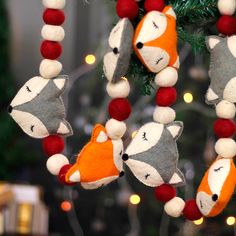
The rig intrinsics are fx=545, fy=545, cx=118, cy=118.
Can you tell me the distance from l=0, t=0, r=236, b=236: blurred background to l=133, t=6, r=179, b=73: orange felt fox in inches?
51.6

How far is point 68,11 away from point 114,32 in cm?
157

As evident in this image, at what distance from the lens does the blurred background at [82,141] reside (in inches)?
79.2

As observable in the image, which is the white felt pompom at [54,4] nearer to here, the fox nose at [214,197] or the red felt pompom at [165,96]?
the red felt pompom at [165,96]

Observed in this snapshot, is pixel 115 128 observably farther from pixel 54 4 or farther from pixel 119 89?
pixel 54 4

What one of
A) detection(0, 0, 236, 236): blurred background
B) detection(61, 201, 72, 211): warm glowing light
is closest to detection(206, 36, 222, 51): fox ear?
detection(0, 0, 236, 236): blurred background

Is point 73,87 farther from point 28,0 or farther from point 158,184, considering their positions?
point 158,184

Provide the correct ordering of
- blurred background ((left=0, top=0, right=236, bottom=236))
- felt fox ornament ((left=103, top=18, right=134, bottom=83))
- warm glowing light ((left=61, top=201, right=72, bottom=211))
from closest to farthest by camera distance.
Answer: felt fox ornament ((left=103, top=18, right=134, bottom=83))
blurred background ((left=0, top=0, right=236, bottom=236))
warm glowing light ((left=61, top=201, right=72, bottom=211))

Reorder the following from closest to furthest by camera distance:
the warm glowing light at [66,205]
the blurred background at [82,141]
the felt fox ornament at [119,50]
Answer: the felt fox ornament at [119,50] < the blurred background at [82,141] < the warm glowing light at [66,205]

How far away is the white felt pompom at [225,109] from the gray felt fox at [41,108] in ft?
0.63

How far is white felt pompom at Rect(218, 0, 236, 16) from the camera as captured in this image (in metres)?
0.64

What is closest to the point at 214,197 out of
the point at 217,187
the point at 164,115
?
the point at 217,187

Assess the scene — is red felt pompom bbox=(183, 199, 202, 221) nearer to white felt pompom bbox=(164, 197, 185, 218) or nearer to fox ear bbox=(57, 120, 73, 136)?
white felt pompom bbox=(164, 197, 185, 218)

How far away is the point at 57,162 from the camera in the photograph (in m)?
0.70

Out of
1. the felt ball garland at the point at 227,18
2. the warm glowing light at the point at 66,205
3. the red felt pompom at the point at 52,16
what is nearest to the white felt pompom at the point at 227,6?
the felt ball garland at the point at 227,18
